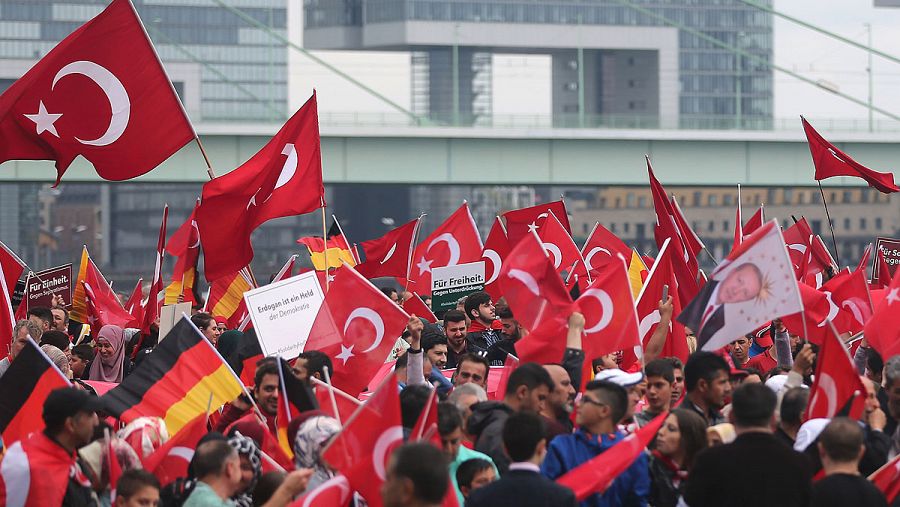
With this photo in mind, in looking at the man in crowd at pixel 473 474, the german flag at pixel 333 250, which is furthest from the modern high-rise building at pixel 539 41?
the man in crowd at pixel 473 474

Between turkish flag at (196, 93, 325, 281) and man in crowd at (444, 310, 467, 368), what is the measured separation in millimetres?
1265

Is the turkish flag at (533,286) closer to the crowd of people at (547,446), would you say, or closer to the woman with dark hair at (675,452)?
the crowd of people at (547,446)

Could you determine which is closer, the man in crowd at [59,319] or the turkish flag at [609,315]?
the turkish flag at [609,315]

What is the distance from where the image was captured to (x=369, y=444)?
6.23 m

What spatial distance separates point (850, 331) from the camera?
467 inches

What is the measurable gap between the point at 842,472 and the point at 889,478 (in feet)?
2.12

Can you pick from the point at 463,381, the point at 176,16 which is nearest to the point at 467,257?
the point at 463,381

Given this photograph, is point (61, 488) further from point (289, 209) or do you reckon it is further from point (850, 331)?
point (850, 331)

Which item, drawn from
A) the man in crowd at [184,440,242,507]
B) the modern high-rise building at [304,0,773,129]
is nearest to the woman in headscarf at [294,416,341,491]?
the man in crowd at [184,440,242,507]

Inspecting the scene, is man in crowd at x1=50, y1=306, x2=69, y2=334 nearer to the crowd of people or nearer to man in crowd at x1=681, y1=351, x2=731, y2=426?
the crowd of people

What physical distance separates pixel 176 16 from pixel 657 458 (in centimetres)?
11661

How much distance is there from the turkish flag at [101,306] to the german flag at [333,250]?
302 cm

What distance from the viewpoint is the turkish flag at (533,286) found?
8.74m

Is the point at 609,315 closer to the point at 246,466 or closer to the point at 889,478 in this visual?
the point at 889,478
